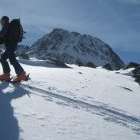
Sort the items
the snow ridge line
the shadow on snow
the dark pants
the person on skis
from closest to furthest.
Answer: the shadow on snow, the snow ridge line, the person on skis, the dark pants

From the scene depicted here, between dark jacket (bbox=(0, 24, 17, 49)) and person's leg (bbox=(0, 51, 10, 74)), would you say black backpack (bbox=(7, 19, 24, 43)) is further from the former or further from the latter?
person's leg (bbox=(0, 51, 10, 74))

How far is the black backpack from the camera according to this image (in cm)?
1302

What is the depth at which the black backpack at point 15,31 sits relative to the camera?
13.0 meters

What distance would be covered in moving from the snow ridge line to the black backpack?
1766 mm

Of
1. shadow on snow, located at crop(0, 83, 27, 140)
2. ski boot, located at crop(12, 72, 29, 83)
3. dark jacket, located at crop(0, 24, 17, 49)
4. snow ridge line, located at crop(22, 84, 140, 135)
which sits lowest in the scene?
snow ridge line, located at crop(22, 84, 140, 135)

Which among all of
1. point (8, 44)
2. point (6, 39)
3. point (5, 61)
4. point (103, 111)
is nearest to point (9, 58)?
point (5, 61)

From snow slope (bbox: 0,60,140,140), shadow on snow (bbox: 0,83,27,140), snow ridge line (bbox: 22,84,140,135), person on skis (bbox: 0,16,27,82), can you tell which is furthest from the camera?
person on skis (bbox: 0,16,27,82)

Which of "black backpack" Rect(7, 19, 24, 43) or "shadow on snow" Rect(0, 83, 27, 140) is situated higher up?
"black backpack" Rect(7, 19, 24, 43)

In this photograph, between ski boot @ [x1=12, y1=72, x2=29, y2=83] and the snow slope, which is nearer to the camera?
the snow slope

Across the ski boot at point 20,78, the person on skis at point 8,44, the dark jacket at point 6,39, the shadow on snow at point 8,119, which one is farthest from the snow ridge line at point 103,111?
the dark jacket at point 6,39

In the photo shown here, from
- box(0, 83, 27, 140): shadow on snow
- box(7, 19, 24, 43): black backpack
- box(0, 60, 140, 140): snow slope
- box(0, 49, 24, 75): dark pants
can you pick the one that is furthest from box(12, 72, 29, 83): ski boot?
box(0, 83, 27, 140): shadow on snow

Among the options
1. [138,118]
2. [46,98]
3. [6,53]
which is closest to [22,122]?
[46,98]

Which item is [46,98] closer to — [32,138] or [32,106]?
[32,106]

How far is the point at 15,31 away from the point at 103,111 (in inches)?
161
